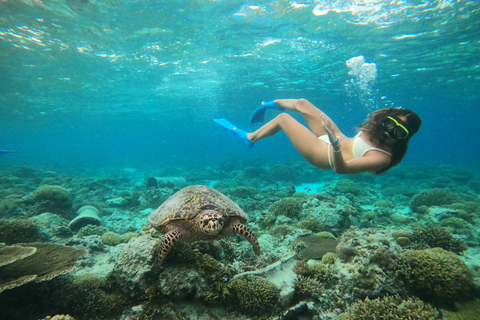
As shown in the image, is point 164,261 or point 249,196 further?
point 249,196

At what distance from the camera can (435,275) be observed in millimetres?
3242

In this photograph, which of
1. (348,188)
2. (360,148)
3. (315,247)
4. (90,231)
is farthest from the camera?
(348,188)

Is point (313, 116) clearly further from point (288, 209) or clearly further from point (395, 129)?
point (288, 209)

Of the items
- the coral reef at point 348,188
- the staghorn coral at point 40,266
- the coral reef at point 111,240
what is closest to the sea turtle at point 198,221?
the staghorn coral at point 40,266

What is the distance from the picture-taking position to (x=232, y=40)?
1723 cm

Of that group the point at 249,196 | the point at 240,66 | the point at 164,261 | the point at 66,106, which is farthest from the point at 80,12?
the point at 66,106

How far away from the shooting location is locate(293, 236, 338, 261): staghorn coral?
4.74m

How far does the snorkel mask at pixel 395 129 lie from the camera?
355cm

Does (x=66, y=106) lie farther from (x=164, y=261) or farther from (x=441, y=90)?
(x=441, y=90)

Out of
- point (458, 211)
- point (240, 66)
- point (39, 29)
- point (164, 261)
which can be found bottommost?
point (458, 211)

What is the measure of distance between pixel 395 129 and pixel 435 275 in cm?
255

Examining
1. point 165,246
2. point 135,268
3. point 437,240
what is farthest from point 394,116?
point 135,268

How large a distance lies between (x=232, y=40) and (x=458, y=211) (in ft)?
61.5

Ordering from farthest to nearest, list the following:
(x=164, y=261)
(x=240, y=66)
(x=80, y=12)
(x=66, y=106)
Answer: (x=66, y=106) < (x=240, y=66) < (x=80, y=12) < (x=164, y=261)
